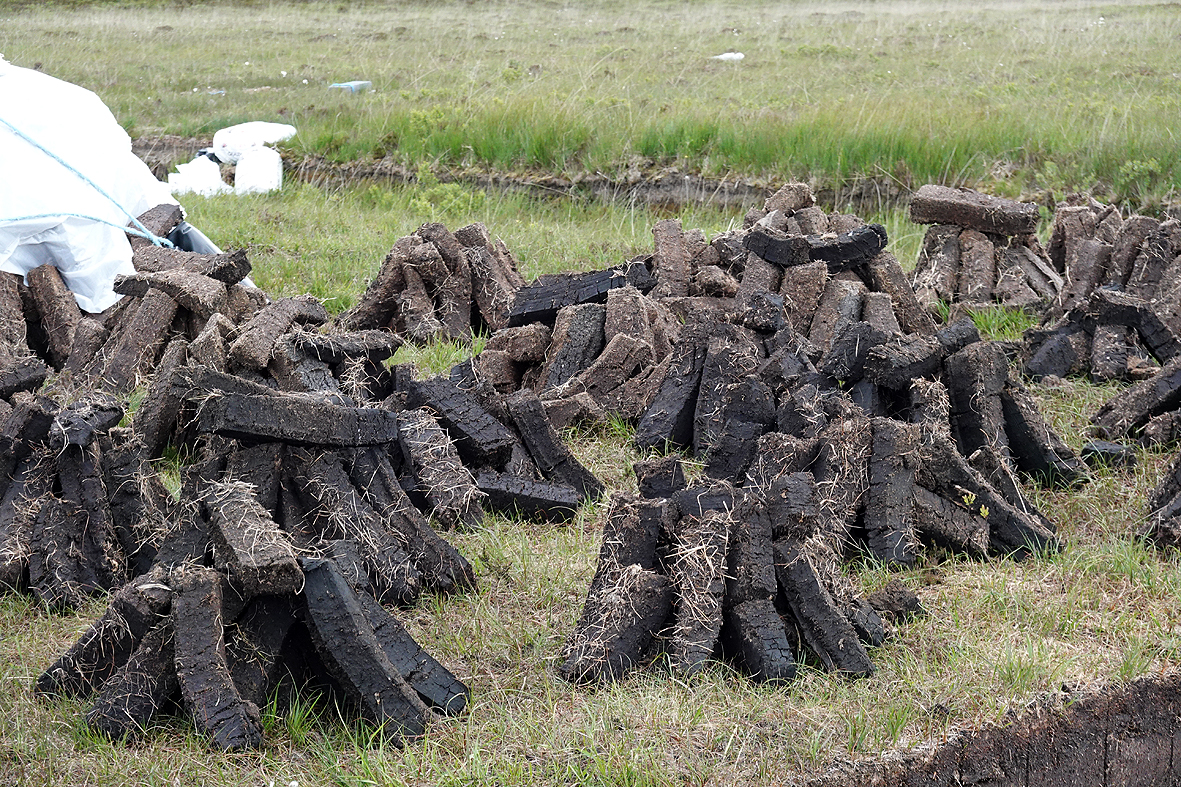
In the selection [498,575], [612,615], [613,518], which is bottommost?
[498,575]

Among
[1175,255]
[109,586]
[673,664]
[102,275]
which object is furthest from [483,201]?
[673,664]

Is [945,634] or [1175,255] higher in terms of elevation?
[1175,255]

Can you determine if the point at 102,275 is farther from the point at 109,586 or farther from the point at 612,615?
the point at 612,615

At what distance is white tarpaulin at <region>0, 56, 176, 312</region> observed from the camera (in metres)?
6.88

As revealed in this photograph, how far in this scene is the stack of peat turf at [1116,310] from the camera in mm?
6160

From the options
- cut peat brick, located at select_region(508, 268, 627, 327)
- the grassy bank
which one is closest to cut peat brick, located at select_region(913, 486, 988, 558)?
cut peat brick, located at select_region(508, 268, 627, 327)

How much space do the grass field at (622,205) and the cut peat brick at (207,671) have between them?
9 cm

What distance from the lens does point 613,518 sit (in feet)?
12.1

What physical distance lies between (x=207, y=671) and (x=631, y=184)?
948cm

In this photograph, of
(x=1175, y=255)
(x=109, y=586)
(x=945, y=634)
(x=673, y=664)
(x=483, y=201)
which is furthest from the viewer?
(x=483, y=201)

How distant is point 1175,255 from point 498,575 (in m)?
5.76

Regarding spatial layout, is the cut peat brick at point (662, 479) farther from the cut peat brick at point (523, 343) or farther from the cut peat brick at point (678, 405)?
the cut peat brick at point (523, 343)

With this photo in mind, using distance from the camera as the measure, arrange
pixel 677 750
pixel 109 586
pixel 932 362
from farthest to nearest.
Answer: pixel 932 362
pixel 109 586
pixel 677 750

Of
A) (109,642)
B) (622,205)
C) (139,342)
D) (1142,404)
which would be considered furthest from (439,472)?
(622,205)
